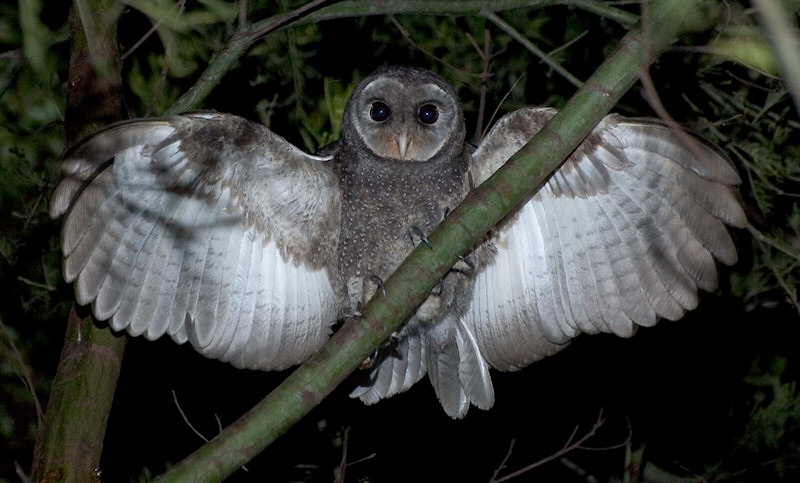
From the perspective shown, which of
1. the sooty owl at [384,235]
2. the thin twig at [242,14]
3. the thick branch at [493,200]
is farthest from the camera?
the sooty owl at [384,235]

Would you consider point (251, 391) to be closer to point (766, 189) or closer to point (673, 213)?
point (673, 213)

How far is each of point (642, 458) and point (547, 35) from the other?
1894 mm

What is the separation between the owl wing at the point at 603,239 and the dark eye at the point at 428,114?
7.1 inches

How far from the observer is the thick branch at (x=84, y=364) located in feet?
7.15

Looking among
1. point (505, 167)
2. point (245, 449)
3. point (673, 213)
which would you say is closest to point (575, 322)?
point (673, 213)

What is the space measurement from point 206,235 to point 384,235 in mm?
563

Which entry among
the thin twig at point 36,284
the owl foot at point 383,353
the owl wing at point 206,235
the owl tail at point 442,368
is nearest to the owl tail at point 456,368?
the owl tail at point 442,368

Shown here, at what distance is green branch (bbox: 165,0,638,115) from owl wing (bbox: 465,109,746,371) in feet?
1.31

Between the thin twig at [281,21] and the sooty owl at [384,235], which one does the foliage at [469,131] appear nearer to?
the sooty owl at [384,235]

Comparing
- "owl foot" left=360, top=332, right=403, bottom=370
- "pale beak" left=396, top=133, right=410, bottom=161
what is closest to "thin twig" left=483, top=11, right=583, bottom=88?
"pale beak" left=396, top=133, right=410, bottom=161

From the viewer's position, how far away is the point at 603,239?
2.71 meters

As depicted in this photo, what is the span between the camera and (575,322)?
2.76 m

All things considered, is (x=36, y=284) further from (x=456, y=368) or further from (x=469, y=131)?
(x=469, y=131)

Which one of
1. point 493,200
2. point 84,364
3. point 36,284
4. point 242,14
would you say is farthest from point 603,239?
point 36,284
